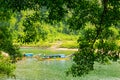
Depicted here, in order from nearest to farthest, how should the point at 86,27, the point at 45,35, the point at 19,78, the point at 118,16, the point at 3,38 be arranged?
the point at 118,16
the point at 86,27
the point at 45,35
the point at 3,38
the point at 19,78

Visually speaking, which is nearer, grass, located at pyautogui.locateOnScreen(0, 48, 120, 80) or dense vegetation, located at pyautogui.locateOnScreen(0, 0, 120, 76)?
dense vegetation, located at pyautogui.locateOnScreen(0, 0, 120, 76)

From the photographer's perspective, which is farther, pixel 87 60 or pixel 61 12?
pixel 87 60

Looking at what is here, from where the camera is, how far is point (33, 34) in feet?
36.8

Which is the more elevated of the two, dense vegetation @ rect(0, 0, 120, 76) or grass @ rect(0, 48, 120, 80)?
dense vegetation @ rect(0, 0, 120, 76)

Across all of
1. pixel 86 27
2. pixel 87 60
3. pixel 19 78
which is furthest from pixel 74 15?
pixel 19 78

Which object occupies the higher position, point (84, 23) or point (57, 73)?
point (84, 23)

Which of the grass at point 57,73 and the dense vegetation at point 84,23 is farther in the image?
the grass at point 57,73

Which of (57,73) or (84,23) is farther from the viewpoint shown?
(57,73)

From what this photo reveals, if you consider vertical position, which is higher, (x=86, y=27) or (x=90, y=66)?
(x=86, y=27)

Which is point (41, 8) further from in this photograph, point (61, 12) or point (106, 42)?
point (106, 42)

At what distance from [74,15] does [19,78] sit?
3367 centimetres

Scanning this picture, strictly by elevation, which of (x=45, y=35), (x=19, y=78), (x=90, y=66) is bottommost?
(x=19, y=78)

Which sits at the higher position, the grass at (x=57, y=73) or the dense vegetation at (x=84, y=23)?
the dense vegetation at (x=84, y=23)

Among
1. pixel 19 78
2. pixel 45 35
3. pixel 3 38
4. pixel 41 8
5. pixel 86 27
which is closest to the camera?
pixel 41 8
